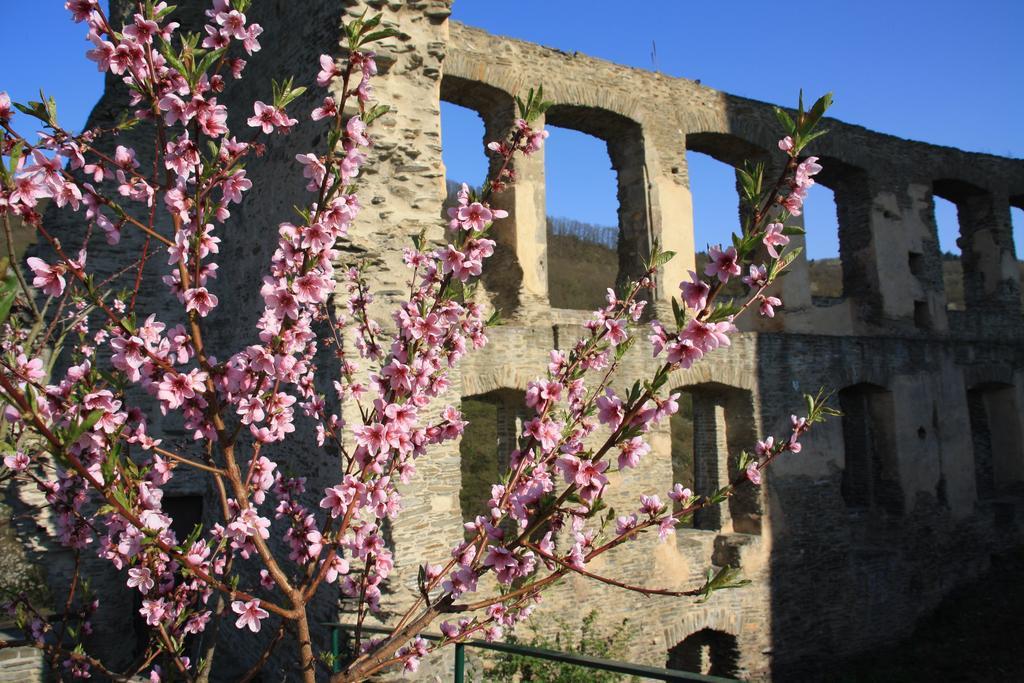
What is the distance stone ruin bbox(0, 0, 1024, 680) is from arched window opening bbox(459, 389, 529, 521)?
0.09 m

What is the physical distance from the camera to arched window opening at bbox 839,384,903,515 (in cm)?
1227

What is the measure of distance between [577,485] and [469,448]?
1390cm

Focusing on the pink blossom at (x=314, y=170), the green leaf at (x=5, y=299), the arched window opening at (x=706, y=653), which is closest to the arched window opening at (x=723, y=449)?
the arched window opening at (x=706, y=653)

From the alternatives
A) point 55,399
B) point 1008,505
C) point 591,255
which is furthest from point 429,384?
point 591,255

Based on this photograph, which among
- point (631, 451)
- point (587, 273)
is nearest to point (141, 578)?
point (631, 451)

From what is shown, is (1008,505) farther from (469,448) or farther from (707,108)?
(469,448)

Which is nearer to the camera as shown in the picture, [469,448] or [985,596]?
[985,596]

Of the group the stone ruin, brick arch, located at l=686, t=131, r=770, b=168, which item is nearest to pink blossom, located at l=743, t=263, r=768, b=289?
the stone ruin

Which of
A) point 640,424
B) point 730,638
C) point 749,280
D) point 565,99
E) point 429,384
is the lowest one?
point 730,638

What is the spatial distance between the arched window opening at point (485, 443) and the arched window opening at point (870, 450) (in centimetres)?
600

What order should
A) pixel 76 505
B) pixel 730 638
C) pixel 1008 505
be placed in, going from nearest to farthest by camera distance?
pixel 76 505
pixel 730 638
pixel 1008 505

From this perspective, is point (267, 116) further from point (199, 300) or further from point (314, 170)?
point (199, 300)

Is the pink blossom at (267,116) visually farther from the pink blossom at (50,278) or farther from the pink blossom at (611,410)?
the pink blossom at (611,410)

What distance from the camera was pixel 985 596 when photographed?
12508 mm
